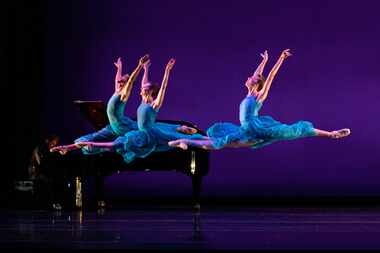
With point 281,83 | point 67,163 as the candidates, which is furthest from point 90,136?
point 281,83

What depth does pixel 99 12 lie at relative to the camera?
8602mm

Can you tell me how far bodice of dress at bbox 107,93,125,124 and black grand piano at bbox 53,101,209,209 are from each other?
0.19 metres

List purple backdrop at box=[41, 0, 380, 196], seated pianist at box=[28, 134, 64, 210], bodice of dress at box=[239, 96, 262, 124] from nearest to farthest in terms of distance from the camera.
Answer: bodice of dress at box=[239, 96, 262, 124] → seated pianist at box=[28, 134, 64, 210] → purple backdrop at box=[41, 0, 380, 196]

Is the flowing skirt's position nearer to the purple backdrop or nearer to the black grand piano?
the black grand piano

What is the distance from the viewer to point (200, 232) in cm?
429

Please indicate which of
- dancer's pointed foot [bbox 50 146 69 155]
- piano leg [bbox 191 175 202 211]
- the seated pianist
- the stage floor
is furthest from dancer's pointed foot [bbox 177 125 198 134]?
the seated pianist

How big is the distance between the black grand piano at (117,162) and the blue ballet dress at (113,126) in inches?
5.1

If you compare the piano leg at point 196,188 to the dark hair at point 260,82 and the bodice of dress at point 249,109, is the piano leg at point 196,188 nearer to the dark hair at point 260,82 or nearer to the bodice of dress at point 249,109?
the bodice of dress at point 249,109

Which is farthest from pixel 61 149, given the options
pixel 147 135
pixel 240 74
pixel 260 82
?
pixel 240 74

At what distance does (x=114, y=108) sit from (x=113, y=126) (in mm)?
192

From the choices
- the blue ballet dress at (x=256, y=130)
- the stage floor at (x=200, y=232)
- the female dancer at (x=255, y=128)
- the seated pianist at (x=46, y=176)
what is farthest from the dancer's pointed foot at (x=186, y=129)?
the seated pianist at (x=46, y=176)

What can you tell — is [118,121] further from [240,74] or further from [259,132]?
[240,74]

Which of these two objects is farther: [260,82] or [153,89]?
[153,89]

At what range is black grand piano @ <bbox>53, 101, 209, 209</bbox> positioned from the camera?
7.10 metres
